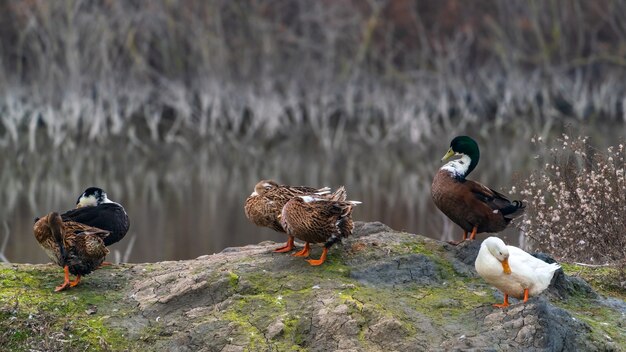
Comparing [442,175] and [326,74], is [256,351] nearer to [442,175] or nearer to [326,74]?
[442,175]

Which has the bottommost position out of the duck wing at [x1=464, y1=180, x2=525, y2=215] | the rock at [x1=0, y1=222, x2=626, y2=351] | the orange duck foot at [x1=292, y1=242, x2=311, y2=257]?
the rock at [x1=0, y1=222, x2=626, y2=351]

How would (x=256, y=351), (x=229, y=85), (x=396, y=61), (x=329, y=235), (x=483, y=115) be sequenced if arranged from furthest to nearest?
(x=396, y=61), (x=483, y=115), (x=229, y=85), (x=329, y=235), (x=256, y=351)

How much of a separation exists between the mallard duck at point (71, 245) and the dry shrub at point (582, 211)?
3.93m

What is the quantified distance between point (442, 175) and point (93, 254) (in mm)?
2766

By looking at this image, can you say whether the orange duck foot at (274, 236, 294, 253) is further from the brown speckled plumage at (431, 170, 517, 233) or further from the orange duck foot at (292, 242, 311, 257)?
the brown speckled plumage at (431, 170, 517, 233)

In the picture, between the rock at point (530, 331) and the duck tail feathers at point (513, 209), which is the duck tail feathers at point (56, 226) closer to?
the rock at point (530, 331)

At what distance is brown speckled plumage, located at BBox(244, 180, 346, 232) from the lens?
28.9 ft

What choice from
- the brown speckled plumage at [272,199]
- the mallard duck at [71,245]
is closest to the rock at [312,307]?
the mallard duck at [71,245]

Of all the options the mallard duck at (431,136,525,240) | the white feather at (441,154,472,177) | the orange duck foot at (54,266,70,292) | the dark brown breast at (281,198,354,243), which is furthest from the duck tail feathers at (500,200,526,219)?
the orange duck foot at (54,266,70,292)

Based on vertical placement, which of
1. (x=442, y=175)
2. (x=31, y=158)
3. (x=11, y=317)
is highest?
(x=442, y=175)

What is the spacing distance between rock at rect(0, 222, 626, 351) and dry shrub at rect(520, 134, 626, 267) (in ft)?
5.07

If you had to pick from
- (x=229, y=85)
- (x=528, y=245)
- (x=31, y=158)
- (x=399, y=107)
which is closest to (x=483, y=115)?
(x=399, y=107)

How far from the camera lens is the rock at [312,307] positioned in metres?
7.39

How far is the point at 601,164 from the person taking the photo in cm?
1030
